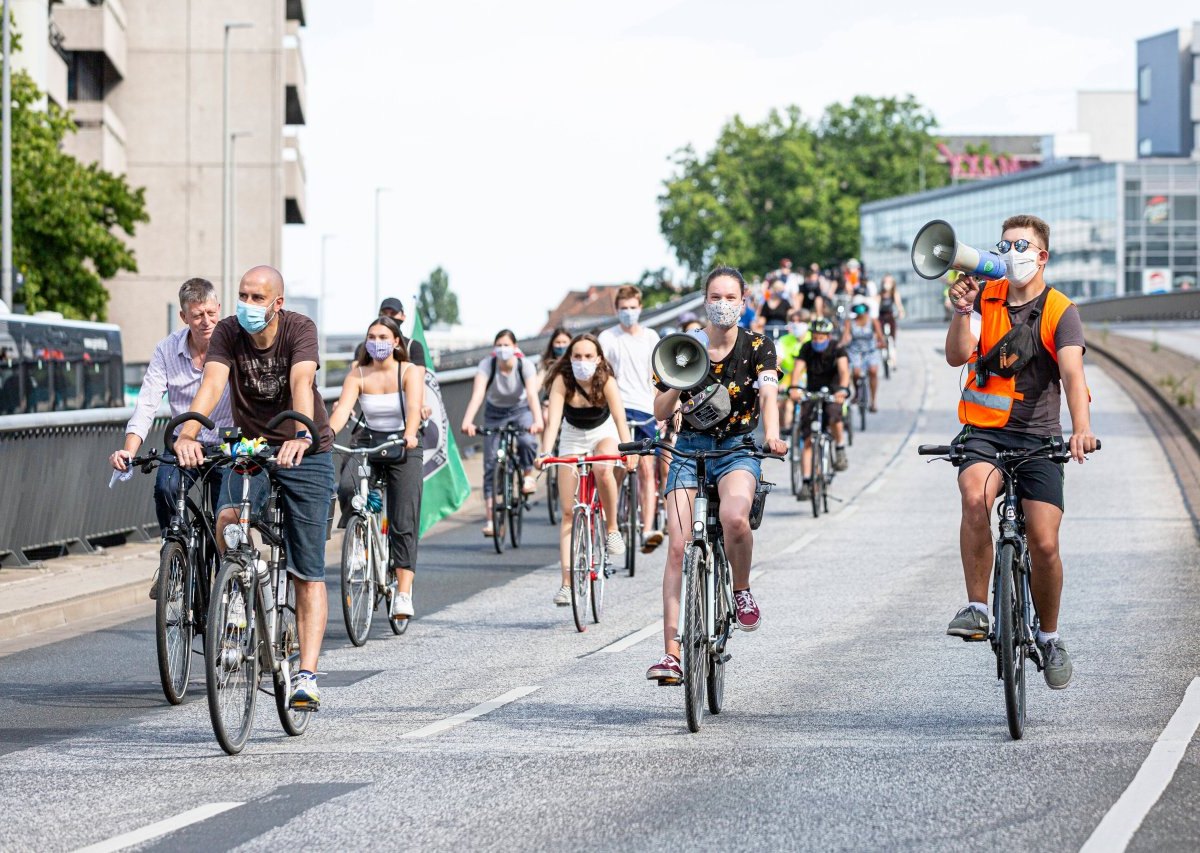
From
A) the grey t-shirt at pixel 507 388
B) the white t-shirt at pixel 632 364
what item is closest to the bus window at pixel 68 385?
the grey t-shirt at pixel 507 388

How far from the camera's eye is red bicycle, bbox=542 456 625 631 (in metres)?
12.2

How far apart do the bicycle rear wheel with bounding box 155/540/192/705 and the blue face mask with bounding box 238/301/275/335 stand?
1.14 meters

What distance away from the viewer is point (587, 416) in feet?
43.9

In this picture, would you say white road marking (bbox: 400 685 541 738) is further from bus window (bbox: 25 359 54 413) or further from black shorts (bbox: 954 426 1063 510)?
bus window (bbox: 25 359 54 413)

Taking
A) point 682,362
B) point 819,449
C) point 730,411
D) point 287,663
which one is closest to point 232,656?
point 287,663

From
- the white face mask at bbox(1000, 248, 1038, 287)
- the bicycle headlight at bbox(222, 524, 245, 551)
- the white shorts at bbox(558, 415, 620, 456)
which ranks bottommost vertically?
the bicycle headlight at bbox(222, 524, 245, 551)

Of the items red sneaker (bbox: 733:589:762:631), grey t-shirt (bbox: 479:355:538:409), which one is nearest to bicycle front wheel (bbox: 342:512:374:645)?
red sneaker (bbox: 733:589:762:631)

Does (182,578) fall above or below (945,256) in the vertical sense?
below

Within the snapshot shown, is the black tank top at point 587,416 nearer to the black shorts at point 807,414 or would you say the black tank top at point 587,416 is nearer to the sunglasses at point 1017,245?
the sunglasses at point 1017,245

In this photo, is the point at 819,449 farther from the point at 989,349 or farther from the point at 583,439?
the point at 989,349

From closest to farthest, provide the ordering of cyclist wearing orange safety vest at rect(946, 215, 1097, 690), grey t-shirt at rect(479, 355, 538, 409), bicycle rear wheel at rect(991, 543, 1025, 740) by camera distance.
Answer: bicycle rear wheel at rect(991, 543, 1025, 740)
cyclist wearing orange safety vest at rect(946, 215, 1097, 690)
grey t-shirt at rect(479, 355, 538, 409)

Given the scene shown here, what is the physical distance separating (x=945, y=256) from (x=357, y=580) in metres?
4.76

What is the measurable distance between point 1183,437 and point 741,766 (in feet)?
74.1

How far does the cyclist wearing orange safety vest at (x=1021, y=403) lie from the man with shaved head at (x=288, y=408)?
2615 millimetres
